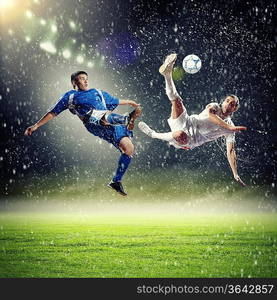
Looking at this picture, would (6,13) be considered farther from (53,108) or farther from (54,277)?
(54,277)

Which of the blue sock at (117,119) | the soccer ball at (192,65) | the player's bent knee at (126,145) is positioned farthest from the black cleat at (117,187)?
the soccer ball at (192,65)

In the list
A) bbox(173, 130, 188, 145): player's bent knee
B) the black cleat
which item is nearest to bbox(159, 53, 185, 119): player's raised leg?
bbox(173, 130, 188, 145): player's bent knee

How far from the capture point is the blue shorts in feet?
15.4

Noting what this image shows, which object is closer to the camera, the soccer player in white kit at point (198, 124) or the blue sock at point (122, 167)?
the blue sock at point (122, 167)

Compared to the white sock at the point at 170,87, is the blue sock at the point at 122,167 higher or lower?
lower

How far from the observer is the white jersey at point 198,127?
4.94 m

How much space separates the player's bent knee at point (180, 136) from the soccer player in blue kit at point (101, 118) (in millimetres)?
556

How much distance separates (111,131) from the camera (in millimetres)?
4723

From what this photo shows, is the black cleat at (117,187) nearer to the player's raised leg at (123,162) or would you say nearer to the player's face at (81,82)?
the player's raised leg at (123,162)

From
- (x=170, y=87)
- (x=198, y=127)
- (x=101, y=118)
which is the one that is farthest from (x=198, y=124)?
(x=101, y=118)

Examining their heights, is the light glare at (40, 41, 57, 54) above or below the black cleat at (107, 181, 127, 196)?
above

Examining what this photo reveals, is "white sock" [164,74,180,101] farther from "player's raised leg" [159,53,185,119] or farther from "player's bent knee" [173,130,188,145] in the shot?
"player's bent knee" [173,130,188,145]

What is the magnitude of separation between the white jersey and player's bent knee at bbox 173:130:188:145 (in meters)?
0.04
